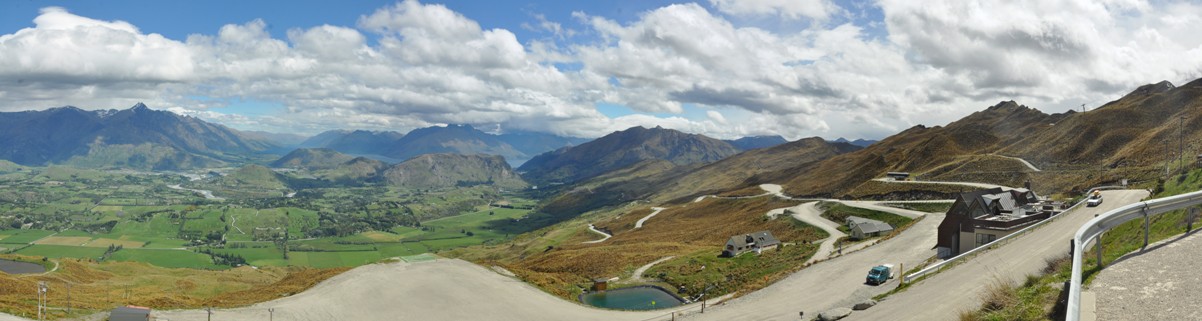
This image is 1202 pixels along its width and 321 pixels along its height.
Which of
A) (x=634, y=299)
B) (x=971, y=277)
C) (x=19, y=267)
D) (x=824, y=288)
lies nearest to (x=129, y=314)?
(x=634, y=299)

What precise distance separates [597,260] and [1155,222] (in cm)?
6454

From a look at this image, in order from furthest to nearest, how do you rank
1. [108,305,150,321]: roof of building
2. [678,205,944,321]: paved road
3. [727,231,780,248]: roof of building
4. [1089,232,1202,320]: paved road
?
[727,231,780,248]: roof of building, [678,205,944,321]: paved road, [108,305,150,321]: roof of building, [1089,232,1202,320]: paved road

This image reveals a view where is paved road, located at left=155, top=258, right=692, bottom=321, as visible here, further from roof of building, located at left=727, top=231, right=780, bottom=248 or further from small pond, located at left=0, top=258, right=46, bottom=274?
small pond, located at left=0, top=258, right=46, bottom=274

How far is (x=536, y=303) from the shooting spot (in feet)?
172

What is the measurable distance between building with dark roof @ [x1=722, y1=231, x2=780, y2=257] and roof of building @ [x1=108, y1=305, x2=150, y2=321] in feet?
195

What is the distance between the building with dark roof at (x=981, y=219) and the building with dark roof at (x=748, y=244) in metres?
25.1

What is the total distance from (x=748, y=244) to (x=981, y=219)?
31.5 meters

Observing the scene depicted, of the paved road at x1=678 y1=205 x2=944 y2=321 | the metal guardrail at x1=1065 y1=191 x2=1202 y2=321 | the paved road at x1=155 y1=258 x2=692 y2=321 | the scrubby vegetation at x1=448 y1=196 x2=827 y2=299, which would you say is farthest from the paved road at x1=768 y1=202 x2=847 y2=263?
the metal guardrail at x1=1065 y1=191 x2=1202 y2=321

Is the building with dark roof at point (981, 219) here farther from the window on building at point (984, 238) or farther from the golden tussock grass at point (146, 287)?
the golden tussock grass at point (146, 287)

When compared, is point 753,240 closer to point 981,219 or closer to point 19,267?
point 981,219

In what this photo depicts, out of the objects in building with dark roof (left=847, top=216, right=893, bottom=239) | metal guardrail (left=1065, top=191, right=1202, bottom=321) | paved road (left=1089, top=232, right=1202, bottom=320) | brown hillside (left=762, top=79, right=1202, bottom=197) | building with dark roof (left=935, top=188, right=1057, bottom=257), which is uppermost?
brown hillside (left=762, top=79, right=1202, bottom=197)

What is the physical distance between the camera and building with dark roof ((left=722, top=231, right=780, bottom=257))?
76.9 m

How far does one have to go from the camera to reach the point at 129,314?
36.5 m

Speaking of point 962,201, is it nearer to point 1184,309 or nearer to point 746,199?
point 1184,309
